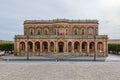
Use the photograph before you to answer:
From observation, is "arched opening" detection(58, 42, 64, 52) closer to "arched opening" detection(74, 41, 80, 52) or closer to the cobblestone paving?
"arched opening" detection(74, 41, 80, 52)

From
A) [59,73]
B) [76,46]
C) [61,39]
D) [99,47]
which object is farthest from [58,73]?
[99,47]

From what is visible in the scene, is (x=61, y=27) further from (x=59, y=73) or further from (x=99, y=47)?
(x=59, y=73)

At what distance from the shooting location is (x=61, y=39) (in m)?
75.5

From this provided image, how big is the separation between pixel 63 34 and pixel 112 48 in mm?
21726

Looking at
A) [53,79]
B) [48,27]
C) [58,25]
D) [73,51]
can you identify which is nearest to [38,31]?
[48,27]

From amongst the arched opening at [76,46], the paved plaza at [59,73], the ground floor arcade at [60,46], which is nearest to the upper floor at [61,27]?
the arched opening at [76,46]

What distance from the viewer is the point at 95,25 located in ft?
276

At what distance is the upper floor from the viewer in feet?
264

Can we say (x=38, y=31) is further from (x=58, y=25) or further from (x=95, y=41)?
(x=95, y=41)

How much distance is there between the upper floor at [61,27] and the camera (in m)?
80.5

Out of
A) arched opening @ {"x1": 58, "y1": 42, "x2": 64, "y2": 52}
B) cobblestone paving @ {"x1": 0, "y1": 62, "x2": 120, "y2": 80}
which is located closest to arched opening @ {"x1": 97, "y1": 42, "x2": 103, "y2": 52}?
arched opening @ {"x1": 58, "y1": 42, "x2": 64, "y2": 52}

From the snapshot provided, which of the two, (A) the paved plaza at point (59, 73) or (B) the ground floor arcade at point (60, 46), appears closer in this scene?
(A) the paved plaza at point (59, 73)

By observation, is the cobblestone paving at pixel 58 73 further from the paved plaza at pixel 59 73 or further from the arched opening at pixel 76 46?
the arched opening at pixel 76 46

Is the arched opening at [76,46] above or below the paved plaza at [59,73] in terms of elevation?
above
